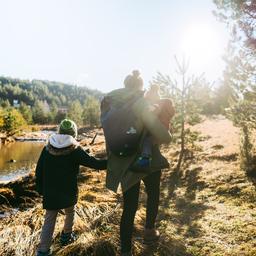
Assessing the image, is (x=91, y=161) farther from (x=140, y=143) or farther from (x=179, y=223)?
(x=179, y=223)

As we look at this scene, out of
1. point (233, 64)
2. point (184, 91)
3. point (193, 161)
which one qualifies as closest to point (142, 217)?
point (233, 64)

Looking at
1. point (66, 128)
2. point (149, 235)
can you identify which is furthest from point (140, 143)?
point (149, 235)

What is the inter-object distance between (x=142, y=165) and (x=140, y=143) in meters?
0.26

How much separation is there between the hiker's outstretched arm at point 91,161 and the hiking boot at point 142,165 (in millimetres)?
622

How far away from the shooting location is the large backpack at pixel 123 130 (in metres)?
3.82

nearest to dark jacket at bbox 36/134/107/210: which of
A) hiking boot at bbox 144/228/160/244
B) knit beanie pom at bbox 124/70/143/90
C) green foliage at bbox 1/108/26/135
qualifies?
knit beanie pom at bbox 124/70/143/90

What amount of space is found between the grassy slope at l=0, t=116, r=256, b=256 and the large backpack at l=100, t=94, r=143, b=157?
1523 millimetres

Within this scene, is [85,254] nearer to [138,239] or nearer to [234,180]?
[138,239]

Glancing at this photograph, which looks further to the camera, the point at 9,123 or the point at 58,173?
the point at 9,123

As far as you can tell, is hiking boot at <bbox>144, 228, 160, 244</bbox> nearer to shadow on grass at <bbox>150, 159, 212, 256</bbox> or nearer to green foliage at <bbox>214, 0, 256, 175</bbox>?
shadow on grass at <bbox>150, 159, 212, 256</bbox>

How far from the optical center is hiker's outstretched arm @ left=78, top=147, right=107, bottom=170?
4387 mm

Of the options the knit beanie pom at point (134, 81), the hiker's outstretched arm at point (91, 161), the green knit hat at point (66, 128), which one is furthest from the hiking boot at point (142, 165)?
the green knit hat at point (66, 128)

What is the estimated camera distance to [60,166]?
14.7 feet

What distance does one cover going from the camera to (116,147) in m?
3.83
